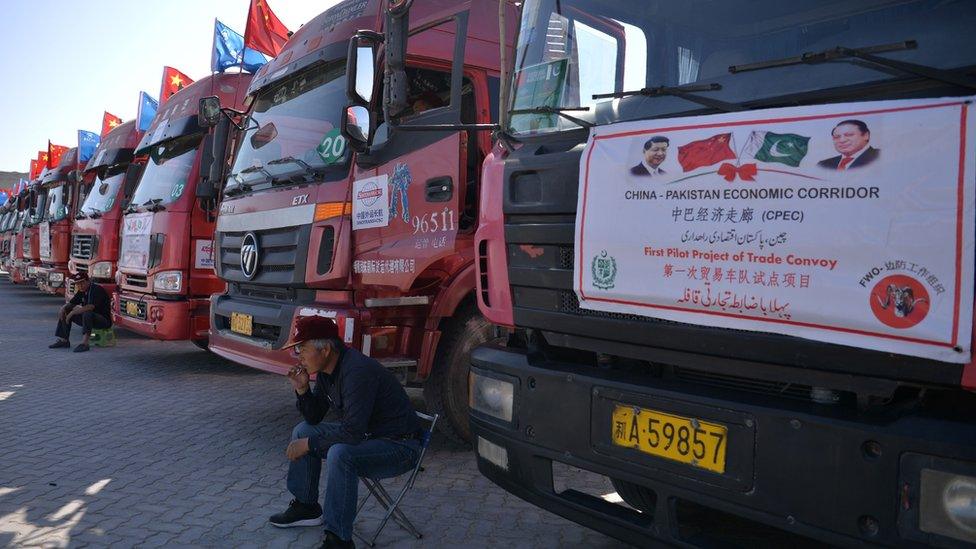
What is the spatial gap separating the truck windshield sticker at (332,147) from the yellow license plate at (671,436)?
10.4 feet

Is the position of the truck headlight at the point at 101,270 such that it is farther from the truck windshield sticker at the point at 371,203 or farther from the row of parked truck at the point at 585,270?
the truck windshield sticker at the point at 371,203

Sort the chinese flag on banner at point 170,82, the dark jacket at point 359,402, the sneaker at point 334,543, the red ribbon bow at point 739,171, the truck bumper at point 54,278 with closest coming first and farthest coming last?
1. the red ribbon bow at point 739,171
2. the sneaker at point 334,543
3. the dark jacket at point 359,402
4. the chinese flag on banner at point 170,82
5. the truck bumper at point 54,278

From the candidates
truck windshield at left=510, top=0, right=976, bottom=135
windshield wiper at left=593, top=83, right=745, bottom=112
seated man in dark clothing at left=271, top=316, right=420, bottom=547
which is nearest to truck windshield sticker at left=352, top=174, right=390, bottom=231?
seated man in dark clothing at left=271, top=316, right=420, bottom=547

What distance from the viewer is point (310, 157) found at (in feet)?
17.8

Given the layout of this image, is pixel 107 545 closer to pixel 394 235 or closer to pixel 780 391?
pixel 394 235

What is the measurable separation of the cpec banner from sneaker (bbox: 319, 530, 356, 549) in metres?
1.58

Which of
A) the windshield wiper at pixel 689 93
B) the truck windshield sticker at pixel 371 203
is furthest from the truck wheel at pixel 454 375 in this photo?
the windshield wiper at pixel 689 93

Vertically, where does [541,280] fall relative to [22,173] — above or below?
below

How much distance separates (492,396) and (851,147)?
1674 mm

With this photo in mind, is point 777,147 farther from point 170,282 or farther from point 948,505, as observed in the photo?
point 170,282

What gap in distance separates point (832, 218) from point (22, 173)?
65405 mm

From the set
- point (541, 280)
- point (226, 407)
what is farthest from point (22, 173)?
point (541, 280)

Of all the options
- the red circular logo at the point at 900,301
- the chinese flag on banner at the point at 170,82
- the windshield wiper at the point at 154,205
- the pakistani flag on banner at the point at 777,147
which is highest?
the chinese flag on banner at the point at 170,82

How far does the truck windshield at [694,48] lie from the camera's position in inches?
88.7
